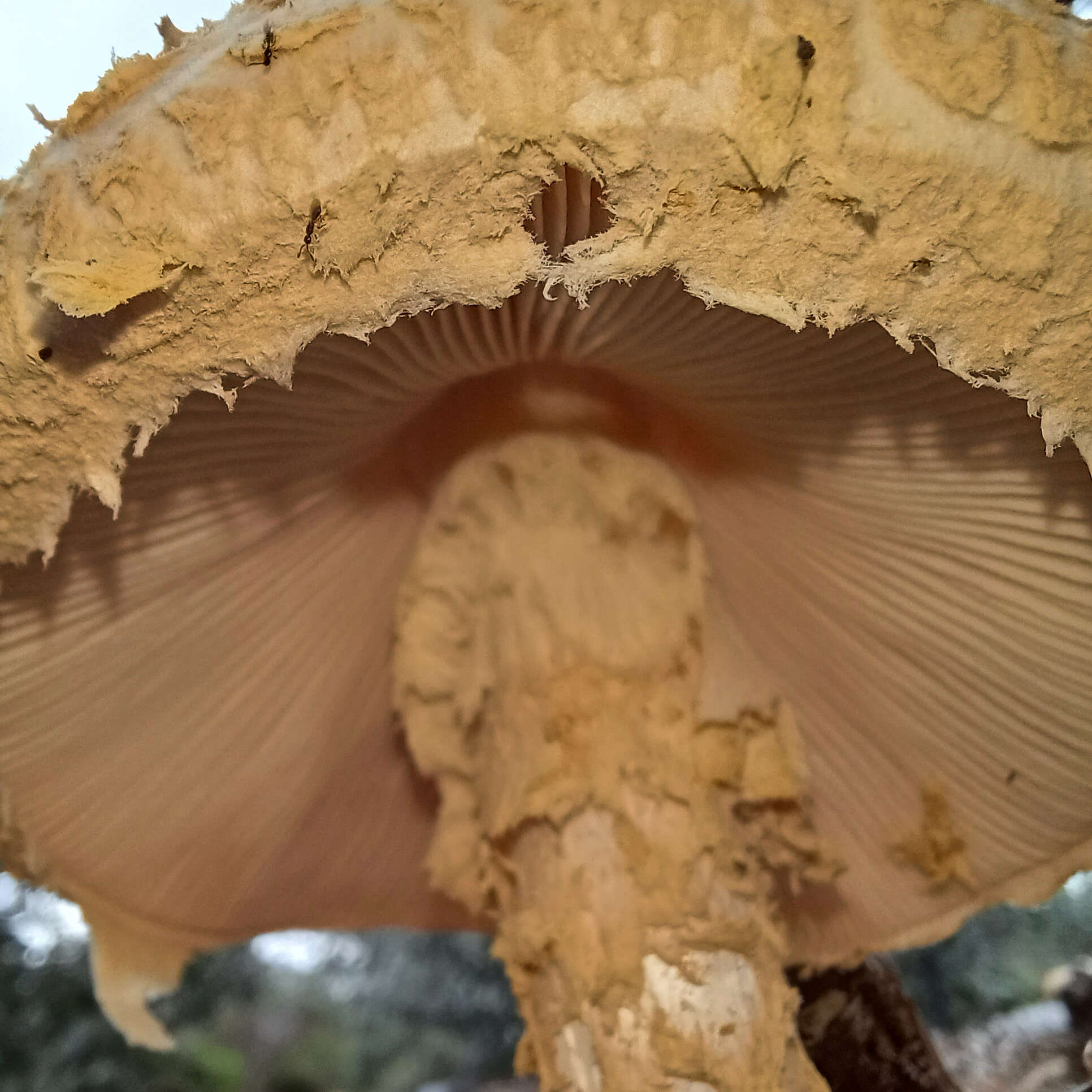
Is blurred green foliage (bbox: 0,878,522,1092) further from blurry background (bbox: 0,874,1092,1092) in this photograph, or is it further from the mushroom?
the mushroom

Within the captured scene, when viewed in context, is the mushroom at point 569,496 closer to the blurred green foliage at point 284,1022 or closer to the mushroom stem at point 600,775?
the mushroom stem at point 600,775

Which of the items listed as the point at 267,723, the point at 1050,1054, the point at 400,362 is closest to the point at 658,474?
the point at 400,362

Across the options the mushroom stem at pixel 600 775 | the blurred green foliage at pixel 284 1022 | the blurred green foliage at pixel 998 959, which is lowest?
the blurred green foliage at pixel 284 1022

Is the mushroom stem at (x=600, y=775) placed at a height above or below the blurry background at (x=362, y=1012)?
above

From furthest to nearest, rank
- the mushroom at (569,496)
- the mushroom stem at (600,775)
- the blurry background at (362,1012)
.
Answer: the blurry background at (362,1012)
the mushroom stem at (600,775)
the mushroom at (569,496)

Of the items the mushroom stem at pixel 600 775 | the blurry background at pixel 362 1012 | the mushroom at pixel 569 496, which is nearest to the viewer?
the mushroom at pixel 569 496

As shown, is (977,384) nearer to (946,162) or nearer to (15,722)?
(946,162)

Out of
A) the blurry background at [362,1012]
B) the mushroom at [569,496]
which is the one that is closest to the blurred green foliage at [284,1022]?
the blurry background at [362,1012]

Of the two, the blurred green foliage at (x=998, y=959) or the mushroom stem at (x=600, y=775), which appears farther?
the blurred green foliage at (x=998, y=959)
